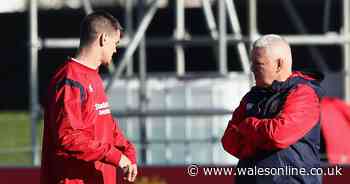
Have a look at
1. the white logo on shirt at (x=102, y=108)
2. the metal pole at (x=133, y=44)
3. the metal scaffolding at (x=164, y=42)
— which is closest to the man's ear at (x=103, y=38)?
the white logo on shirt at (x=102, y=108)

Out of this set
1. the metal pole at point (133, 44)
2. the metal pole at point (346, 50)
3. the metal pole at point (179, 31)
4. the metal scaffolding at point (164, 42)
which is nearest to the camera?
the metal scaffolding at point (164, 42)

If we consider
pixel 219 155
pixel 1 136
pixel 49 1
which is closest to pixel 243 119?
pixel 219 155

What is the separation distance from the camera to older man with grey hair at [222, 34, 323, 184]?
21.9ft

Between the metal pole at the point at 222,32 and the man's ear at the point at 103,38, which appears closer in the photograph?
Result: the man's ear at the point at 103,38

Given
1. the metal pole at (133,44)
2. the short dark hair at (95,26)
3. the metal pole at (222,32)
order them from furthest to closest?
the metal pole at (133,44), the metal pole at (222,32), the short dark hair at (95,26)

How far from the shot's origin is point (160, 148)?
13.0 m

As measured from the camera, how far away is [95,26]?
684 centimetres

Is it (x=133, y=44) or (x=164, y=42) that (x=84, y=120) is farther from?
(x=164, y=42)

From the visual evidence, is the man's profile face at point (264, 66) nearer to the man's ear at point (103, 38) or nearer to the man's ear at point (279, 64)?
the man's ear at point (279, 64)

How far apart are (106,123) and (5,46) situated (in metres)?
22.4

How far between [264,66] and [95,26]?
89 centimetres

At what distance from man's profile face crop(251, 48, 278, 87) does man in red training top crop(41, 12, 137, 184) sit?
0.74m

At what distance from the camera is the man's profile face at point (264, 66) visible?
6676 mm

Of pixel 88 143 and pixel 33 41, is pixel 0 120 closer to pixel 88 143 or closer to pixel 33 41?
pixel 33 41
